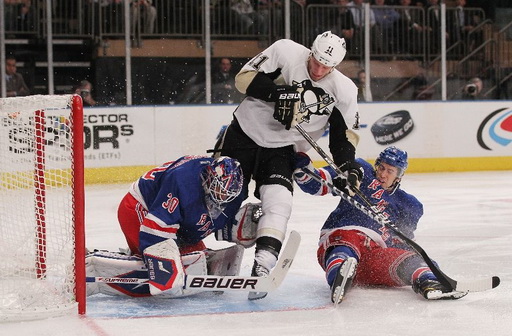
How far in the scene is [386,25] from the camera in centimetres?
922

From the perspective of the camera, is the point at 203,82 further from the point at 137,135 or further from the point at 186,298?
the point at 186,298

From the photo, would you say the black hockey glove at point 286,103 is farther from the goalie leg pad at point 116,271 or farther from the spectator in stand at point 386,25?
the spectator in stand at point 386,25

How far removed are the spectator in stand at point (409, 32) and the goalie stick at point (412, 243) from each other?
18.4 feet

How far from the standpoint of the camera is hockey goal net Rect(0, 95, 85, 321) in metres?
3.14

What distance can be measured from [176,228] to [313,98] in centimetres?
93

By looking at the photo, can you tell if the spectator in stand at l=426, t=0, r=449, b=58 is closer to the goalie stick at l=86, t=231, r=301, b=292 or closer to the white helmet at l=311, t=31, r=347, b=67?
the white helmet at l=311, t=31, r=347, b=67

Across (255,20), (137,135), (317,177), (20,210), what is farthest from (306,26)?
(20,210)

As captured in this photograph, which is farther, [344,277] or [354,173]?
[354,173]

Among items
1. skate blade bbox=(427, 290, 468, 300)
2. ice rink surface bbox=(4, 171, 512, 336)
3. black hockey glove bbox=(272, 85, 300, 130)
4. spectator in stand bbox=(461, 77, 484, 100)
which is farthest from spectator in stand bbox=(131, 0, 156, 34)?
skate blade bbox=(427, 290, 468, 300)

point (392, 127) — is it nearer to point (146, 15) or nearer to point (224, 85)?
point (224, 85)

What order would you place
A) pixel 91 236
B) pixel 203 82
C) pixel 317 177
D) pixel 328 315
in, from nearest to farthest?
pixel 328 315 < pixel 317 177 < pixel 91 236 < pixel 203 82

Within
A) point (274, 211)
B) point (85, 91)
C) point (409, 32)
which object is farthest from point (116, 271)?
point (409, 32)

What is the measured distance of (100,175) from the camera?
7.75 meters

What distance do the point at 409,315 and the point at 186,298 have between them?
0.84 meters
